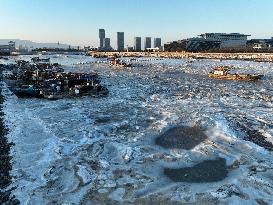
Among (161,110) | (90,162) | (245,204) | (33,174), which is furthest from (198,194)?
(161,110)

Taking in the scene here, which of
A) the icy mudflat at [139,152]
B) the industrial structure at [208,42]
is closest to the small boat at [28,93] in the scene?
the icy mudflat at [139,152]

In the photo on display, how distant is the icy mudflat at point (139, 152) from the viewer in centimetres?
1366

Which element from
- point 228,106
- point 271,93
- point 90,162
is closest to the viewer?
point 90,162

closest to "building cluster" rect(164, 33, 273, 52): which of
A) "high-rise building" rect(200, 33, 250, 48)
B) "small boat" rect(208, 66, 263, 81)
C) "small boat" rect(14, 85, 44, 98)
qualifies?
"high-rise building" rect(200, 33, 250, 48)

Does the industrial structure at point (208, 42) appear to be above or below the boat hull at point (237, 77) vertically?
above

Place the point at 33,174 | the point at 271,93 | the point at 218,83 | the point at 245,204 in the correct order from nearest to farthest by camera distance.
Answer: the point at 245,204 → the point at 33,174 → the point at 271,93 → the point at 218,83

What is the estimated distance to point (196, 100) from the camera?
109 feet

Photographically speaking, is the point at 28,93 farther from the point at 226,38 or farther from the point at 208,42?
the point at 226,38

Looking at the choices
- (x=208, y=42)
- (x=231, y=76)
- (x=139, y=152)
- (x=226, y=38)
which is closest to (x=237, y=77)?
(x=231, y=76)

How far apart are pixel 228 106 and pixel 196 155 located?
1379cm

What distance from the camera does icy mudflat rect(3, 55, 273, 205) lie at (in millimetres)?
13656

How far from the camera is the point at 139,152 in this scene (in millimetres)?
18188

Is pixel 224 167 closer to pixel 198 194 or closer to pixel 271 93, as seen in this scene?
pixel 198 194

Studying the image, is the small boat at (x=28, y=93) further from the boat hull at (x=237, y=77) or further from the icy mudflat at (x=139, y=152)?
the boat hull at (x=237, y=77)
